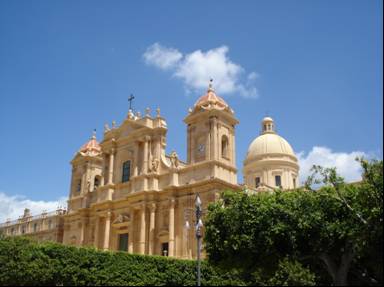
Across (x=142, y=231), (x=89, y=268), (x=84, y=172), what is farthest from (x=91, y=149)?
(x=89, y=268)

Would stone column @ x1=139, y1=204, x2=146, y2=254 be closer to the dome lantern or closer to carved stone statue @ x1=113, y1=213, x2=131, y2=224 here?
carved stone statue @ x1=113, y1=213, x2=131, y2=224

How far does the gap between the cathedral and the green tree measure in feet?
23.0

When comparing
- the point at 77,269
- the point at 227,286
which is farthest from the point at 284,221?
the point at 77,269

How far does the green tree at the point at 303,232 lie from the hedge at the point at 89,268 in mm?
4568

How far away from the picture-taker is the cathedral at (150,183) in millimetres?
35366

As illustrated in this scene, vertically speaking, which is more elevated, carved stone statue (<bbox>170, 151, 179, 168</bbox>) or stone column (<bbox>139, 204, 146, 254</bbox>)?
carved stone statue (<bbox>170, 151, 179, 168</bbox>)

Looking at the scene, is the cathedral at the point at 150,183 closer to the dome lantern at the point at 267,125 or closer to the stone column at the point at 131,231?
the stone column at the point at 131,231

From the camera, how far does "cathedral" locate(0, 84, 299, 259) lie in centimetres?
3537

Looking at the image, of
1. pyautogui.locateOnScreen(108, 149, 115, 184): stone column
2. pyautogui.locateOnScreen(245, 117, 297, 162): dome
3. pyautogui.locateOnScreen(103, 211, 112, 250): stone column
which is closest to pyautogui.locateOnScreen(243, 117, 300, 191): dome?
pyautogui.locateOnScreen(245, 117, 297, 162): dome

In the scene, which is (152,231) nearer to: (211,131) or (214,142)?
(214,142)

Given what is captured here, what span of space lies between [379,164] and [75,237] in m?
34.6

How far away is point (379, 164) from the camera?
18.6 m

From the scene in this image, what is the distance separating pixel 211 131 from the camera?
36.4 metres

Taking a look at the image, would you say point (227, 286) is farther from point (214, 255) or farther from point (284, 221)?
point (284, 221)
